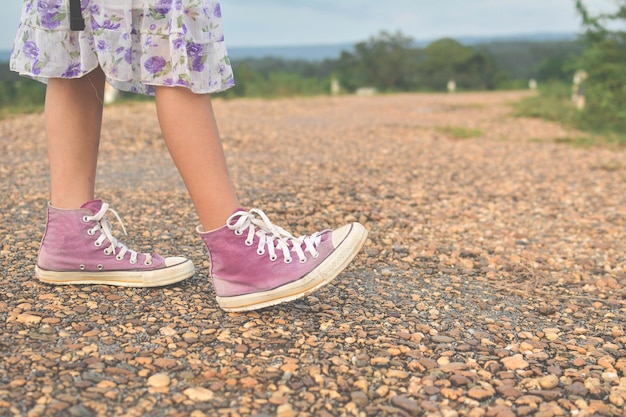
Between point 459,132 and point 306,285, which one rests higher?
point 306,285

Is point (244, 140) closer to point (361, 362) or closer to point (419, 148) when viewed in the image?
point (419, 148)

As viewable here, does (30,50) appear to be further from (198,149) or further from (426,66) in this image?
(426,66)

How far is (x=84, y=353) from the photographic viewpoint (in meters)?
1.53

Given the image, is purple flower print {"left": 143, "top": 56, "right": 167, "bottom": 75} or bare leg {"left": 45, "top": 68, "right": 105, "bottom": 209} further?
bare leg {"left": 45, "top": 68, "right": 105, "bottom": 209}

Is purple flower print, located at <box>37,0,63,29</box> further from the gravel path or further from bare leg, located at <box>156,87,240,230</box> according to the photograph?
the gravel path

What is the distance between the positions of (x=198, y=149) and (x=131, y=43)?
30 cm

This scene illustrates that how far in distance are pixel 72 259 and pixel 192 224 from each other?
1020mm

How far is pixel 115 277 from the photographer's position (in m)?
1.94

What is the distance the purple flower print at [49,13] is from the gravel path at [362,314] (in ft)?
2.33

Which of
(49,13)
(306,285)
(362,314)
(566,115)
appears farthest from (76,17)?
(566,115)

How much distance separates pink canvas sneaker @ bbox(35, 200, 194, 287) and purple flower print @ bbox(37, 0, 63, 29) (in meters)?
0.48

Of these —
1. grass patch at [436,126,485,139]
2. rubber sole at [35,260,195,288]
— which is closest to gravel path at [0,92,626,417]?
rubber sole at [35,260,195,288]

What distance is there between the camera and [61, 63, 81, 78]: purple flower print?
1.76 meters

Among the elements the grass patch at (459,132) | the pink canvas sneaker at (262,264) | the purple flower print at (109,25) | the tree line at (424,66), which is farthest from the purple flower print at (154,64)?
the tree line at (424,66)
